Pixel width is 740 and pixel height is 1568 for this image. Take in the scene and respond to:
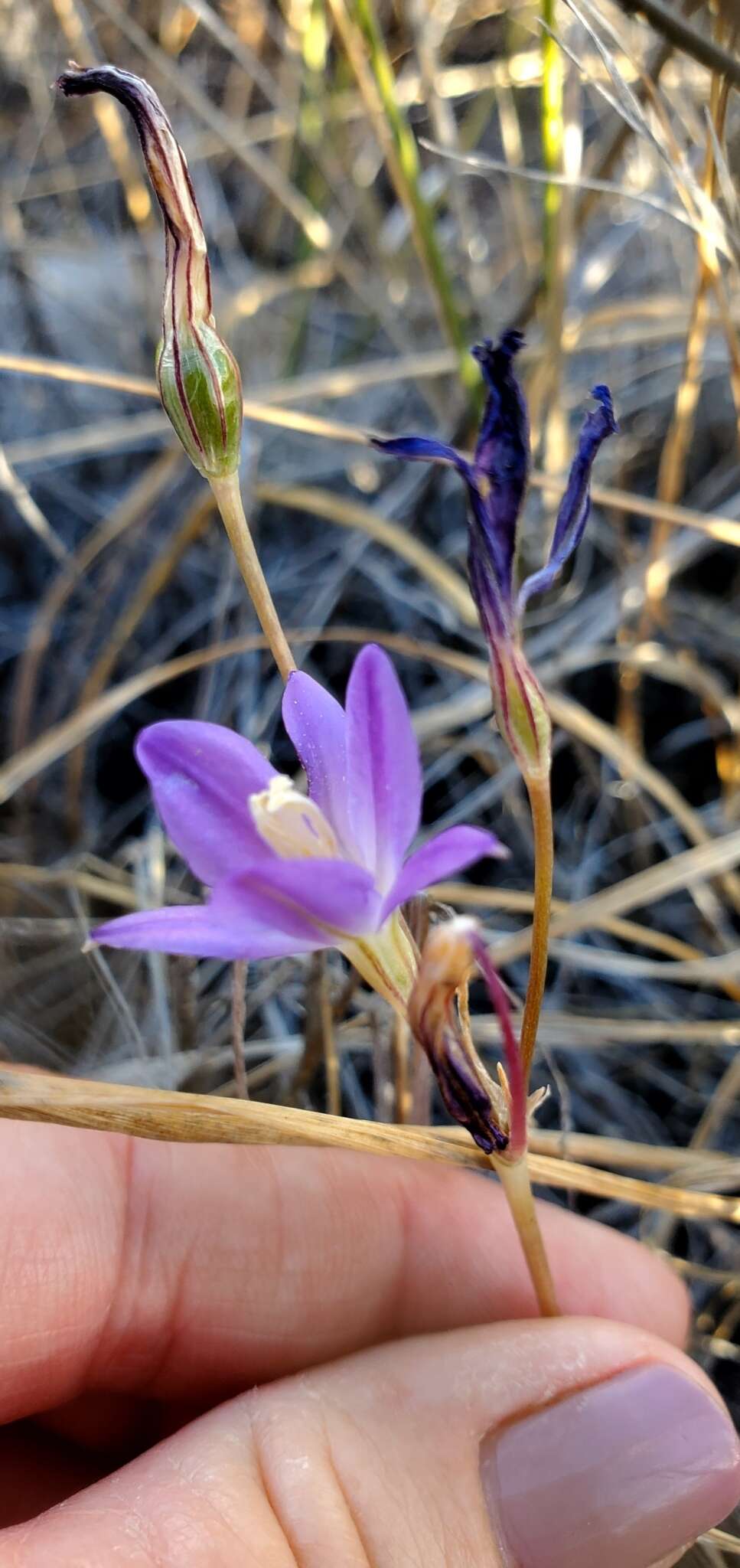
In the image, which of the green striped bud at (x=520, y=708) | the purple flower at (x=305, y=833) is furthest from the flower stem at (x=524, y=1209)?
the green striped bud at (x=520, y=708)

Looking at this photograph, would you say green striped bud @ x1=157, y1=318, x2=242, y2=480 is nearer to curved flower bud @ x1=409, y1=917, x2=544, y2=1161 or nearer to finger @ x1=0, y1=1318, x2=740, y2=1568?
curved flower bud @ x1=409, y1=917, x2=544, y2=1161

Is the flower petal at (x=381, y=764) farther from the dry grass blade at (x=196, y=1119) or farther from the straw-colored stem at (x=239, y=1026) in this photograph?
the straw-colored stem at (x=239, y=1026)

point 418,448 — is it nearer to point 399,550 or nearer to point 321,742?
point 321,742

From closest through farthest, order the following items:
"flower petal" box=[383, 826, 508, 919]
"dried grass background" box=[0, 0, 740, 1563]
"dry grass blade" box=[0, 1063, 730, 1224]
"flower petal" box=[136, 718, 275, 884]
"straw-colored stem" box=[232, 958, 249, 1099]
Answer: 1. "flower petal" box=[383, 826, 508, 919]
2. "flower petal" box=[136, 718, 275, 884]
3. "dry grass blade" box=[0, 1063, 730, 1224]
4. "straw-colored stem" box=[232, 958, 249, 1099]
5. "dried grass background" box=[0, 0, 740, 1563]

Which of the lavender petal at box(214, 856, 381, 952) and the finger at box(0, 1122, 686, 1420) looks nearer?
the lavender petal at box(214, 856, 381, 952)

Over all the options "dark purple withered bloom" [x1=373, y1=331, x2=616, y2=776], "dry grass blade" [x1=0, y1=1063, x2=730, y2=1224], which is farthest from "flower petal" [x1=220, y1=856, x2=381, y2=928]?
"dry grass blade" [x1=0, y1=1063, x2=730, y2=1224]

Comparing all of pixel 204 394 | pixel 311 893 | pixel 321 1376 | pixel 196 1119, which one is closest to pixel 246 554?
pixel 204 394

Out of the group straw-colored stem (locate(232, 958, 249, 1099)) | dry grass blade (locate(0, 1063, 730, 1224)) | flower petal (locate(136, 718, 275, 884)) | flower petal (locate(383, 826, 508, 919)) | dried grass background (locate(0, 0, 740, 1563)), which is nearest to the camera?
flower petal (locate(383, 826, 508, 919))

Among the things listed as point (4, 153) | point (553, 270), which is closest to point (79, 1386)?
point (553, 270)
